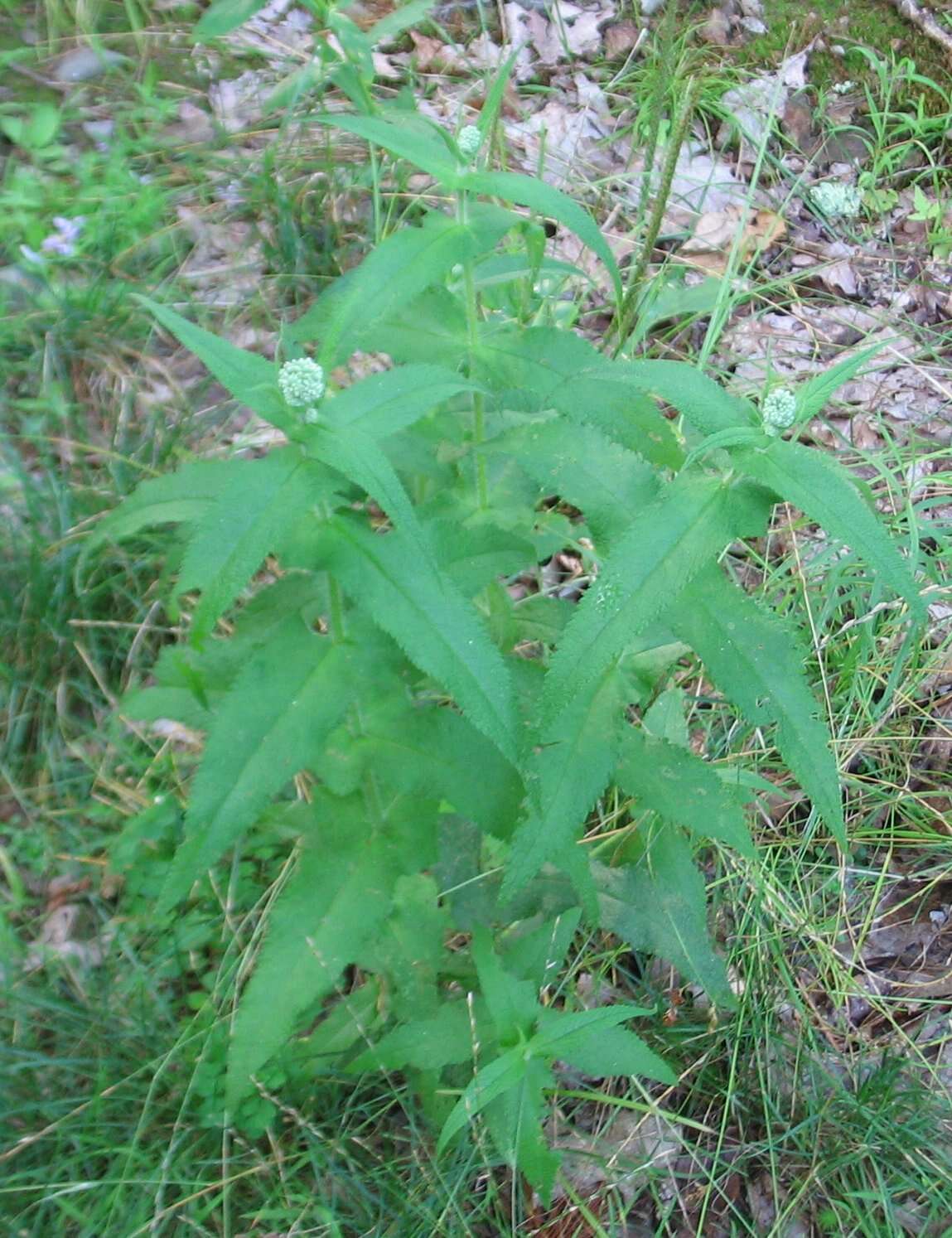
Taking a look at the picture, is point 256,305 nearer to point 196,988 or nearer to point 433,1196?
point 196,988

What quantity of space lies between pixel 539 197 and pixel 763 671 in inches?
36.9

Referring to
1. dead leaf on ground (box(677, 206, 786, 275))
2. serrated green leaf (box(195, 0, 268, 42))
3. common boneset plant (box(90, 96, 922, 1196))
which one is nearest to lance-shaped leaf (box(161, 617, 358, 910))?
common boneset plant (box(90, 96, 922, 1196))

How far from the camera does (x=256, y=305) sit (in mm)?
3631

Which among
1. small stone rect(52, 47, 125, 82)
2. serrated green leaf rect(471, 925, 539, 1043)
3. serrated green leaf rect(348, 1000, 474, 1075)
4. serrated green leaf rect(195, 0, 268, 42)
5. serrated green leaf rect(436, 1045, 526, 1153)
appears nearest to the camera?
serrated green leaf rect(436, 1045, 526, 1153)

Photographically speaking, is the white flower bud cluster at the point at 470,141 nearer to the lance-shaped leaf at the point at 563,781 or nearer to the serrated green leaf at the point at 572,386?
the serrated green leaf at the point at 572,386

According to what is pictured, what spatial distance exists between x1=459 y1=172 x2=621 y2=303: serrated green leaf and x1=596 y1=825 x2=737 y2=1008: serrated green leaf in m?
1.24

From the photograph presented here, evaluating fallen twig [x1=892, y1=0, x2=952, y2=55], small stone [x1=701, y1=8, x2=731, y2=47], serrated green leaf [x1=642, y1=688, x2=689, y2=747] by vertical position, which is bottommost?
serrated green leaf [x1=642, y1=688, x2=689, y2=747]

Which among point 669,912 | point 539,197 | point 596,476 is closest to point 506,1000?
point 669,912

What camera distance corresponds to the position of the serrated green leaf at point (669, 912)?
89.1 inches

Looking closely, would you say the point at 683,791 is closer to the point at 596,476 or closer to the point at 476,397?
the point at 596,476

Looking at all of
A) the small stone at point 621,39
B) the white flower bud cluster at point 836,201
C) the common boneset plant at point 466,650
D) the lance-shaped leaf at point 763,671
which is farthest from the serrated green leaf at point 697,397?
the small stone at point 621,39

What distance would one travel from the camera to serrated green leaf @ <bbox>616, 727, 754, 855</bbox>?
6.56ft

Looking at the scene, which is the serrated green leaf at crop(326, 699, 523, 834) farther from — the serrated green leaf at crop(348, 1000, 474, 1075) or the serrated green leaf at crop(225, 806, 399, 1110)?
the serrated green leaf at crop(348, 1000, 474, 1075)

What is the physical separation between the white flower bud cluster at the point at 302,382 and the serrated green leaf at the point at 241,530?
10cm
